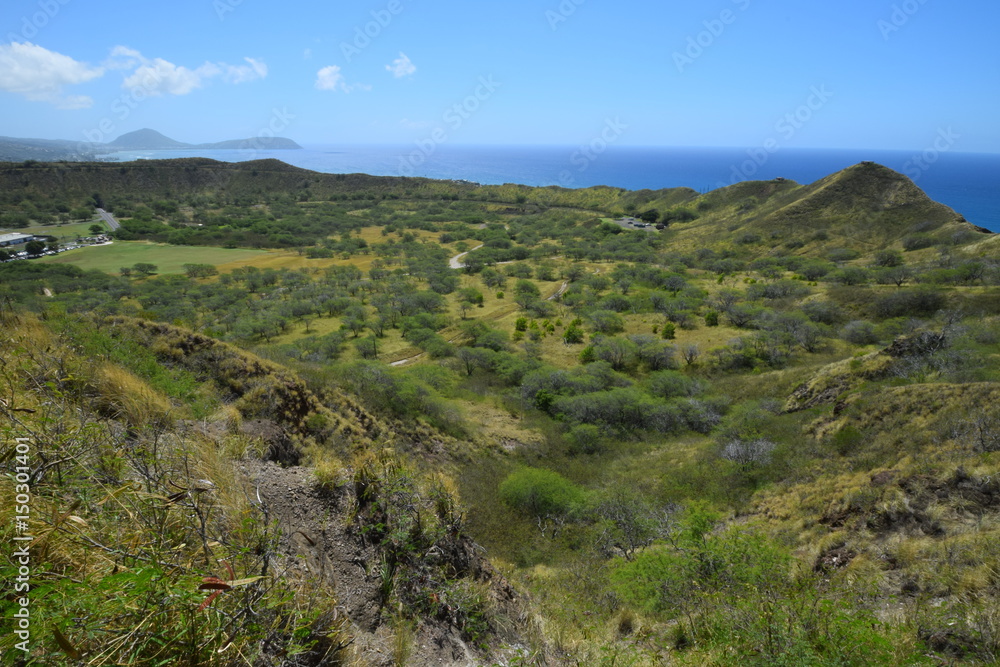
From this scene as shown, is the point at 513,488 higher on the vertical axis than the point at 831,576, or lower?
lower

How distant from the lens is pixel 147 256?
61.7 metres

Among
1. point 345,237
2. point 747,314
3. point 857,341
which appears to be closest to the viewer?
point 857,341

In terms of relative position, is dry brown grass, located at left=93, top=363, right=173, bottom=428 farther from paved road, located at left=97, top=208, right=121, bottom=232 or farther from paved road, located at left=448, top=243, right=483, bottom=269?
paved road, located at left=97, top=208, right=121, bottom=232

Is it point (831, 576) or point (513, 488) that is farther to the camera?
point (513, 488)

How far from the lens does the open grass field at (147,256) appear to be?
5522cm

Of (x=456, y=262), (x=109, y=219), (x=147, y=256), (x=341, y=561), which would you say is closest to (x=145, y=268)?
(x=147, y=256)

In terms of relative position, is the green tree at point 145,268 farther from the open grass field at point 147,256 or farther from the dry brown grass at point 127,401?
the dry brown grass at point 127,401

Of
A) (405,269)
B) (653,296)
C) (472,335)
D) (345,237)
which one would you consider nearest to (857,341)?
(653,296)

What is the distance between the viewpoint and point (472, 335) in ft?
114

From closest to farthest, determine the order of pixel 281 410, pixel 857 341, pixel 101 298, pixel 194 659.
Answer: pixel 194 659
pixel 281 410
pixel 857 341
pixel 101 298

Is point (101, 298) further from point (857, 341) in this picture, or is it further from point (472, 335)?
point (857, 341)

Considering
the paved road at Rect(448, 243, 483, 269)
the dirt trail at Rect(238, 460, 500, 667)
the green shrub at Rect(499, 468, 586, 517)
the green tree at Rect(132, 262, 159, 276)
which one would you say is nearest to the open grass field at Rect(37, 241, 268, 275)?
the green tree at Rect(132, 262, 159, 276)

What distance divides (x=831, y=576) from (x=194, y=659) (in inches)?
375

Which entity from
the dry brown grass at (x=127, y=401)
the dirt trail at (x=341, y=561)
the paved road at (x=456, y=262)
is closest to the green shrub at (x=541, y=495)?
the dirt trail at (x=341, y=561)
